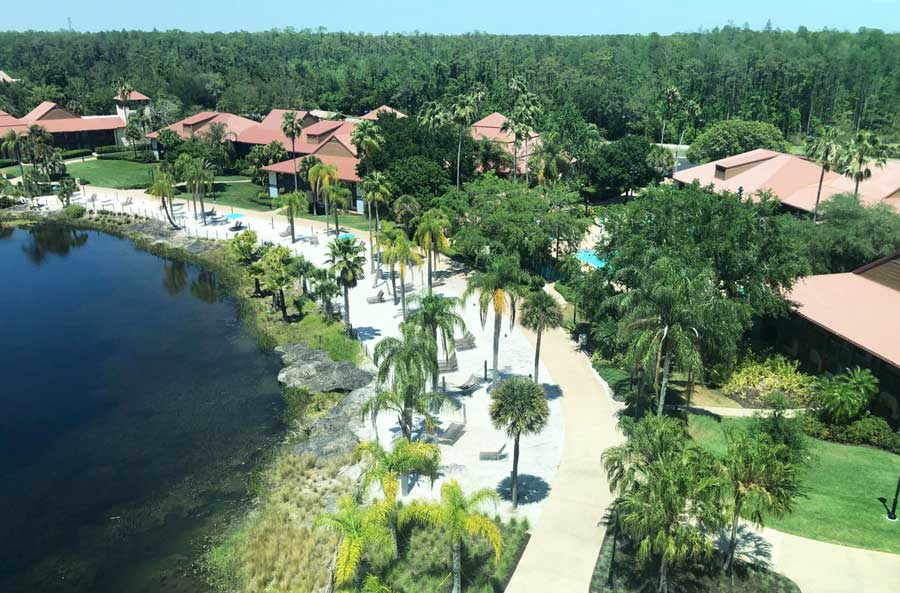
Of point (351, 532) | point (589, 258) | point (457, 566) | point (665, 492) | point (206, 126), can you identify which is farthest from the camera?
point (206, 126)

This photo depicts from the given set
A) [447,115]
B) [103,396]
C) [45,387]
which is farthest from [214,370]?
[447,115]

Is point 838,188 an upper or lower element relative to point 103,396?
upper

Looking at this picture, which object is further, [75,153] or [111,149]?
[111,149]

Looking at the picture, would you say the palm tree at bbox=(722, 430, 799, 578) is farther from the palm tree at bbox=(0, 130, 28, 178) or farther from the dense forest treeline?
the dense forest treeline

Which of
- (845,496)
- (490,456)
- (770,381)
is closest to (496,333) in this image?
(490,456)

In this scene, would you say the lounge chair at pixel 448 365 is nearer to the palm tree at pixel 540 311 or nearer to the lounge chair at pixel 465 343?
the lounge chair at pixel 465 343

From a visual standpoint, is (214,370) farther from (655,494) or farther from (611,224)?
(655,494)

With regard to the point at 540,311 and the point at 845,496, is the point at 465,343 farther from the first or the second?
the point at 845,496

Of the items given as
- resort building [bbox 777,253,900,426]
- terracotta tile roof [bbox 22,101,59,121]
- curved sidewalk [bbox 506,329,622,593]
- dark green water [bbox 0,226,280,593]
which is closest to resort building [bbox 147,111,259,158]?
terracotta tile roof [bbox 22,101,59,121]
